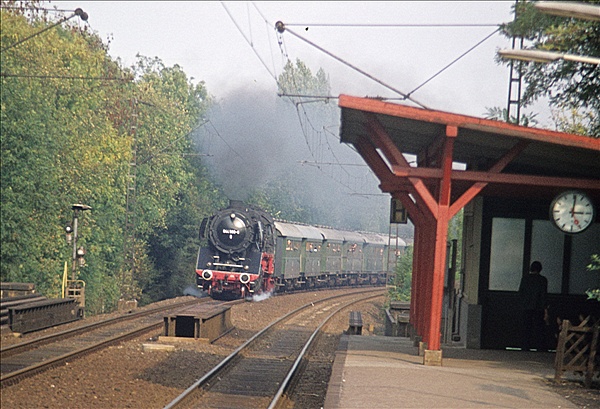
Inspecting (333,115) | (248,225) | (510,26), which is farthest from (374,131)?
(333,115)

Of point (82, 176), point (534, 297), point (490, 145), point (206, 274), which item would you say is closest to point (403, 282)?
point (206, 274)

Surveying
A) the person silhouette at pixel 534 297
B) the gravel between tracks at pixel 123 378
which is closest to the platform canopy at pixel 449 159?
the person silhouette at pixel 534 297

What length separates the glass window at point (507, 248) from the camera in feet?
49.0

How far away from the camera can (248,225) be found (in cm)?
3008

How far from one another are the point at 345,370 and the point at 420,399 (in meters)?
2.30

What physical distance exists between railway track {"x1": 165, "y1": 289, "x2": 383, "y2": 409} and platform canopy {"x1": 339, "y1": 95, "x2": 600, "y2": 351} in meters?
2.54

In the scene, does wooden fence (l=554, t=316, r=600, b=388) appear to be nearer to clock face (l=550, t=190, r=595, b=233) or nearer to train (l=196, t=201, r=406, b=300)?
clock face (l=550, t=190, r=595, b=233)

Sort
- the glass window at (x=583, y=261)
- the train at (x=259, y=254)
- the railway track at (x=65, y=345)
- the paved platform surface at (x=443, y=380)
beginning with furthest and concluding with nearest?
the train at (x=259, y=254) → the glass window at (x=583, y=261) → the railway track at (x=65, y=345) → the paved platform surface at (x=443, y=380)

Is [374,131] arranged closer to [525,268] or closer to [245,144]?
[525,268]

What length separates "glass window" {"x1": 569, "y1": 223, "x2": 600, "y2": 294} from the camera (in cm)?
1490

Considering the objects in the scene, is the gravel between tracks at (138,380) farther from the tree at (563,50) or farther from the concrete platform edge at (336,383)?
the tree at (563,50)

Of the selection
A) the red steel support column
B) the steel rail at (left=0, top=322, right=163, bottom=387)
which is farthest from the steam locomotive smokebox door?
the red steel support column

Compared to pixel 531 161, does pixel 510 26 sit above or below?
above

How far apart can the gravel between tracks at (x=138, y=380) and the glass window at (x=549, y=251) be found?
318 cm
